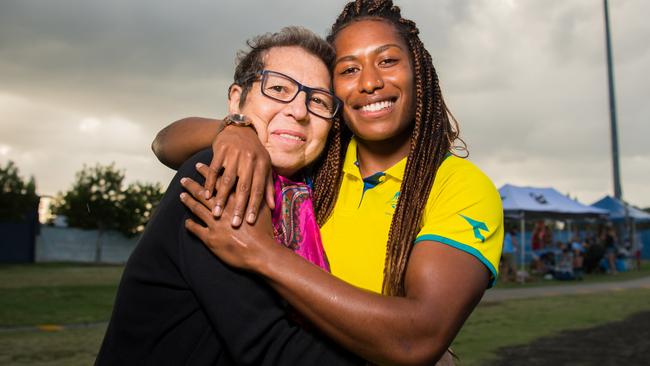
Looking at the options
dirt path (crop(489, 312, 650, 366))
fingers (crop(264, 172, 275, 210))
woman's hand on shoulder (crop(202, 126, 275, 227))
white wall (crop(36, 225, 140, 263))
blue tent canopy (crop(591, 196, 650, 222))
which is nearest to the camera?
woman's hand on shoulder (crop(202, 126, 275, 227))

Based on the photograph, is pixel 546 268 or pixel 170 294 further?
pixel 546 268

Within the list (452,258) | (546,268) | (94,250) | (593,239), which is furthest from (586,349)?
(94,250)

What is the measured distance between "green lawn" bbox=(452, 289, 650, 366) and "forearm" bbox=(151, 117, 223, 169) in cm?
480

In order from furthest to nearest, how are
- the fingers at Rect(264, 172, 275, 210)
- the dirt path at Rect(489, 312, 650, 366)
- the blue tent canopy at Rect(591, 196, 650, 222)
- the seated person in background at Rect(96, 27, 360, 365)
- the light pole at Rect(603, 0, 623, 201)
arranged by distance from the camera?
the light pole at Rect(603, 0, 623, 201), the blue tent canopy at Rect(591, 196, 650, 222), the dirt path at Rect(489, 312, 650, 366), the fingers at Rect(264, 172, 275, 210), the seated person in background at Rect(96, 27, 360, 365)

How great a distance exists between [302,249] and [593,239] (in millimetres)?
23318

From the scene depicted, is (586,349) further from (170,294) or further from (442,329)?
(170,294)

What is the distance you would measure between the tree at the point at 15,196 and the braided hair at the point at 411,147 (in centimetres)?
4065

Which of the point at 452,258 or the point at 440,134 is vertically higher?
the point at 440,134

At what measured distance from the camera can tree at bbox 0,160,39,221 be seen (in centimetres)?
3931

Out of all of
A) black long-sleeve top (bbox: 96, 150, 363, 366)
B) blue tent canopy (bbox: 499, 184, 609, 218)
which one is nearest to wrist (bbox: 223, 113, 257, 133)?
black long-sleeve top (bbox: 96, 150, 363, 366)

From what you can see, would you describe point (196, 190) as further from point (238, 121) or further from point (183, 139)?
point (183, 139)

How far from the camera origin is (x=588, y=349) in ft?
23.7

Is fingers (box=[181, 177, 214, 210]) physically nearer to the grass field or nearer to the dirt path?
the grass field

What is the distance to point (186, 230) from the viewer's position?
1.69 metres
